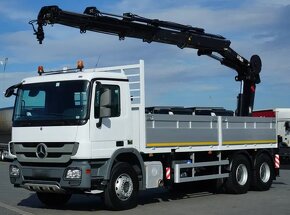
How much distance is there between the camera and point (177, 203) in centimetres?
1252

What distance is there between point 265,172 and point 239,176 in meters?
1.37

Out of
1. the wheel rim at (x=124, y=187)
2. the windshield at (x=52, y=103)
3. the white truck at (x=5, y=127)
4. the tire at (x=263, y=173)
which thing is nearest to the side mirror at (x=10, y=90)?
the windshield at (x=52, y=103)

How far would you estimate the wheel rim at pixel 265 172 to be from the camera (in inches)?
604

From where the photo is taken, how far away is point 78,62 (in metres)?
11.5

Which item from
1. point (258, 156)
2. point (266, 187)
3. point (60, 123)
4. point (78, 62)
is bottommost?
point (266, 187)

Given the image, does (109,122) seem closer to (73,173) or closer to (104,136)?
(104,136)

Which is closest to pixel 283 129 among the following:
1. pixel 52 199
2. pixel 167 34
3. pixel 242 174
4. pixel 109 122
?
pixel 242 174

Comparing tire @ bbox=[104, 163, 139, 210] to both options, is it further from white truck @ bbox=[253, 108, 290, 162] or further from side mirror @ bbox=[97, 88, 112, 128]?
white truck @ bbox=[253, 108, 290, 162]

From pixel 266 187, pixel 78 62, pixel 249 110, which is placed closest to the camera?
pixel 78 62

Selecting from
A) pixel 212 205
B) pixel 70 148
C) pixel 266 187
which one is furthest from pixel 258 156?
pixel 70 148

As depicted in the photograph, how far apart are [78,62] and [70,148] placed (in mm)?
2160

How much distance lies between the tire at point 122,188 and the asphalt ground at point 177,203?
211 millimetres

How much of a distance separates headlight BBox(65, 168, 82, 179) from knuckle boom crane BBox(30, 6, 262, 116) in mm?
3257

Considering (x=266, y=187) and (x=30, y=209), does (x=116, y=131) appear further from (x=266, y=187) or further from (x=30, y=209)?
(x=266, y=187)
